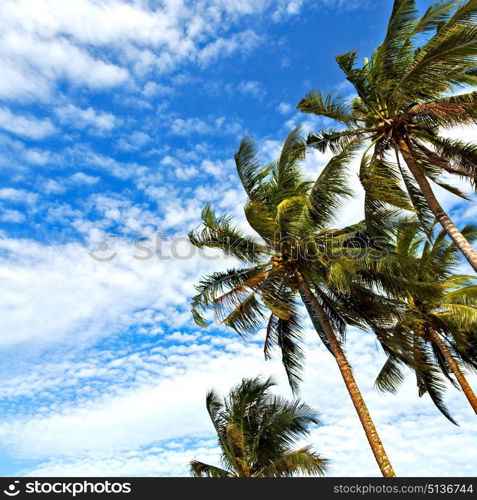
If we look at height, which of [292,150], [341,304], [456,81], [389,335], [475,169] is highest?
[292,150]

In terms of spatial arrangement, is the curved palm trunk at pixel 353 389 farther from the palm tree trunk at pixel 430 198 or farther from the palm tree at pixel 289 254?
the palm tree trunk at pixel 430 198

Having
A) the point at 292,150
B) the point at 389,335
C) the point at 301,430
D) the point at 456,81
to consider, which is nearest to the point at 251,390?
the point at 301,430

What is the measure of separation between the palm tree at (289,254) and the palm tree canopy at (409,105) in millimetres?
1108

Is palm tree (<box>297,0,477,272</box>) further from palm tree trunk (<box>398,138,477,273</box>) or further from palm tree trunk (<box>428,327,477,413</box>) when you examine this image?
palm tree trunk (<box>428,327,477,413</box>)

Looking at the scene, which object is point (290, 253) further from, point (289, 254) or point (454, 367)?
point (454, 367)

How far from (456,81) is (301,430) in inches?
472

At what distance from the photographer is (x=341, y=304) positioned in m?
14.2

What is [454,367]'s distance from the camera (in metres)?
15.9

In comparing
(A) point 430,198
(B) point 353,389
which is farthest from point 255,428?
(A) point 430,198

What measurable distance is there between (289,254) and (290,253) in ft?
0.33

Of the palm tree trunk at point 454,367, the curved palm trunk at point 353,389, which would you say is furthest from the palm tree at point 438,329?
the curved palm trunk at point 353,389

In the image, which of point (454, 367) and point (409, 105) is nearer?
point (409, 105)

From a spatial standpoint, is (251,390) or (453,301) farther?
(251,390)
